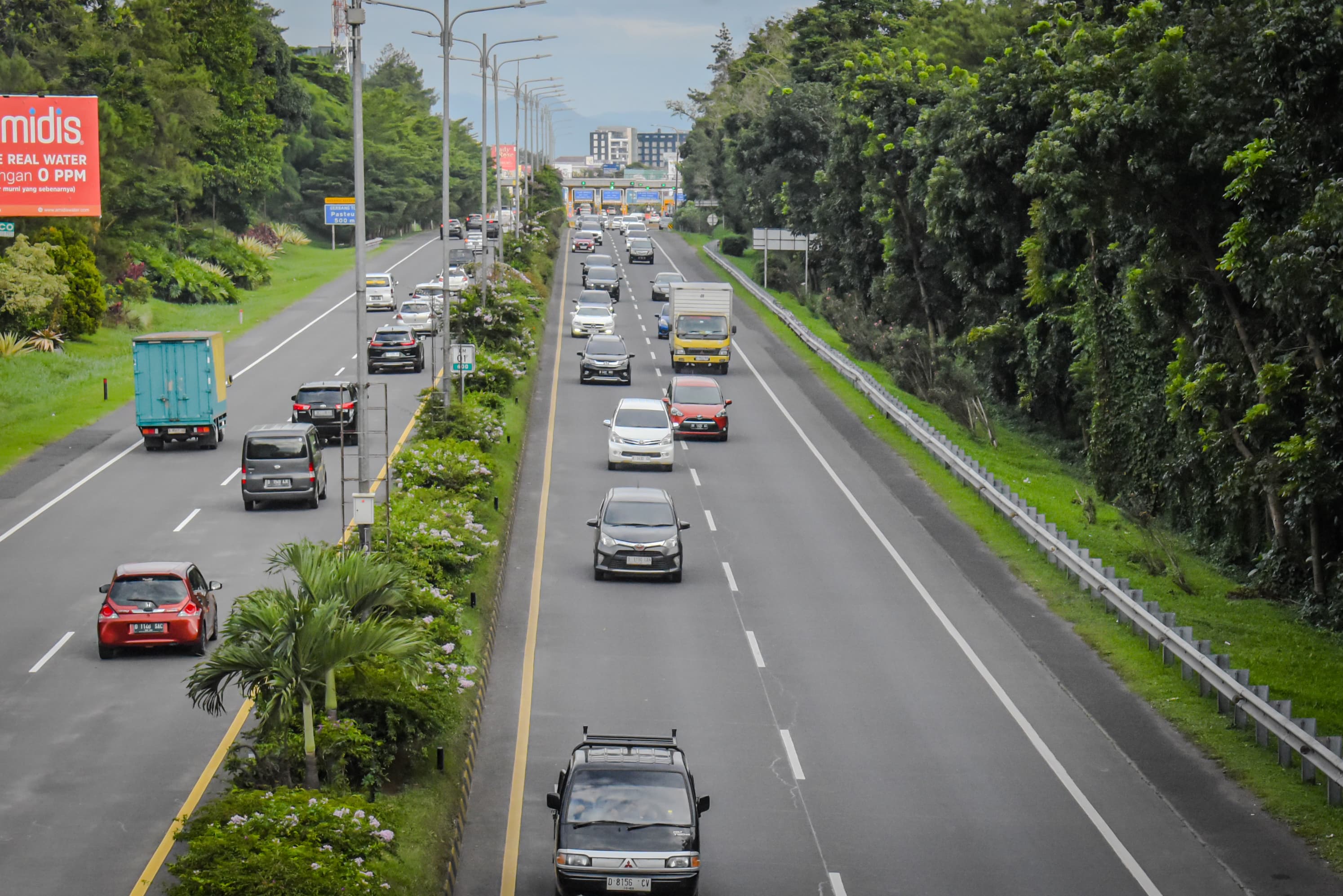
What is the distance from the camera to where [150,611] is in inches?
926

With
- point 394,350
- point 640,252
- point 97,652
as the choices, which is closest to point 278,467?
point 97,652

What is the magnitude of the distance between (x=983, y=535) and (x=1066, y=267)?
17.1 metres

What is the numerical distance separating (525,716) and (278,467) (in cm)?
1467

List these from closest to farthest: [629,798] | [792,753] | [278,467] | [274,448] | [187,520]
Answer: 1. [629,798]
2. [792,753]
3. [187,520]
4. [278,467]
5. [274,448]

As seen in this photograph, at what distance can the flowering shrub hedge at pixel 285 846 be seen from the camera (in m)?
13.1

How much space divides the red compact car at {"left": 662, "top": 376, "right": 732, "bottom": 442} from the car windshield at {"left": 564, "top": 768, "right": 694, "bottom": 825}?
27.7m

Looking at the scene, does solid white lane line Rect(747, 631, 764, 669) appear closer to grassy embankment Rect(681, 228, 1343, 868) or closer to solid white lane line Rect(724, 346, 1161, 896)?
solid white lane line Rect(724, 346, 1161, 896)

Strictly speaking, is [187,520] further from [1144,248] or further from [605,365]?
[1144,248]

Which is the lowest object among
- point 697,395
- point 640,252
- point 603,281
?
point 697,395

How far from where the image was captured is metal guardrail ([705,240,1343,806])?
18.7m

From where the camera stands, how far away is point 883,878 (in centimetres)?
1612

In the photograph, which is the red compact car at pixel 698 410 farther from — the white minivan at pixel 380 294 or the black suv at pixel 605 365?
the white minivan at pixel 380 294

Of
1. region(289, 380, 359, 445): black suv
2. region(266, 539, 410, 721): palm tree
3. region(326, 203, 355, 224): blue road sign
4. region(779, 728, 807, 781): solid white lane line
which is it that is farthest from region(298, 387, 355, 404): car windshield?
region(326, 203, 355, 224): blue road sign

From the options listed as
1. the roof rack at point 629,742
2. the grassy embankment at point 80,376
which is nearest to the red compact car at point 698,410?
the grassy embankment at point 80,376
